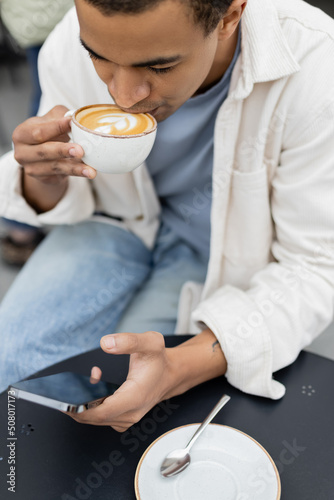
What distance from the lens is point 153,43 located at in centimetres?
86

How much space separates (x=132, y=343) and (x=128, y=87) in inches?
17.8

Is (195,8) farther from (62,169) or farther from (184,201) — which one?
(184,201)

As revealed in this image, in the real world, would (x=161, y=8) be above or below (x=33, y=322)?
above

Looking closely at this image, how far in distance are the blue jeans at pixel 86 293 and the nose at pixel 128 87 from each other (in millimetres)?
565

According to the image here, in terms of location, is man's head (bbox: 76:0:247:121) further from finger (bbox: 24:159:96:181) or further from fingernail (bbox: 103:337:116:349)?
fingernail (bbox: 103:337:116:349)

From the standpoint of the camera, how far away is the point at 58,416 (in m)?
0.94

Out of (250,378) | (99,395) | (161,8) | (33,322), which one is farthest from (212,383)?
(161,8)

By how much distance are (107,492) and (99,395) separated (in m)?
0.15

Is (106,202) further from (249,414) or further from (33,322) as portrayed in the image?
(249,414)

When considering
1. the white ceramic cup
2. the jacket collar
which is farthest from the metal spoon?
the jacket collar

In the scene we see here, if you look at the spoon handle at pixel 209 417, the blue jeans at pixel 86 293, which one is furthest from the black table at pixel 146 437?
the blue jeans at pixel 86 293

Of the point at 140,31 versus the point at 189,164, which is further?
the point at 189,164

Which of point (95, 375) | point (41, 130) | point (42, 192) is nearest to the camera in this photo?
point (95, 375)

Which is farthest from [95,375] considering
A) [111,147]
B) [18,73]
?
[18,73]
